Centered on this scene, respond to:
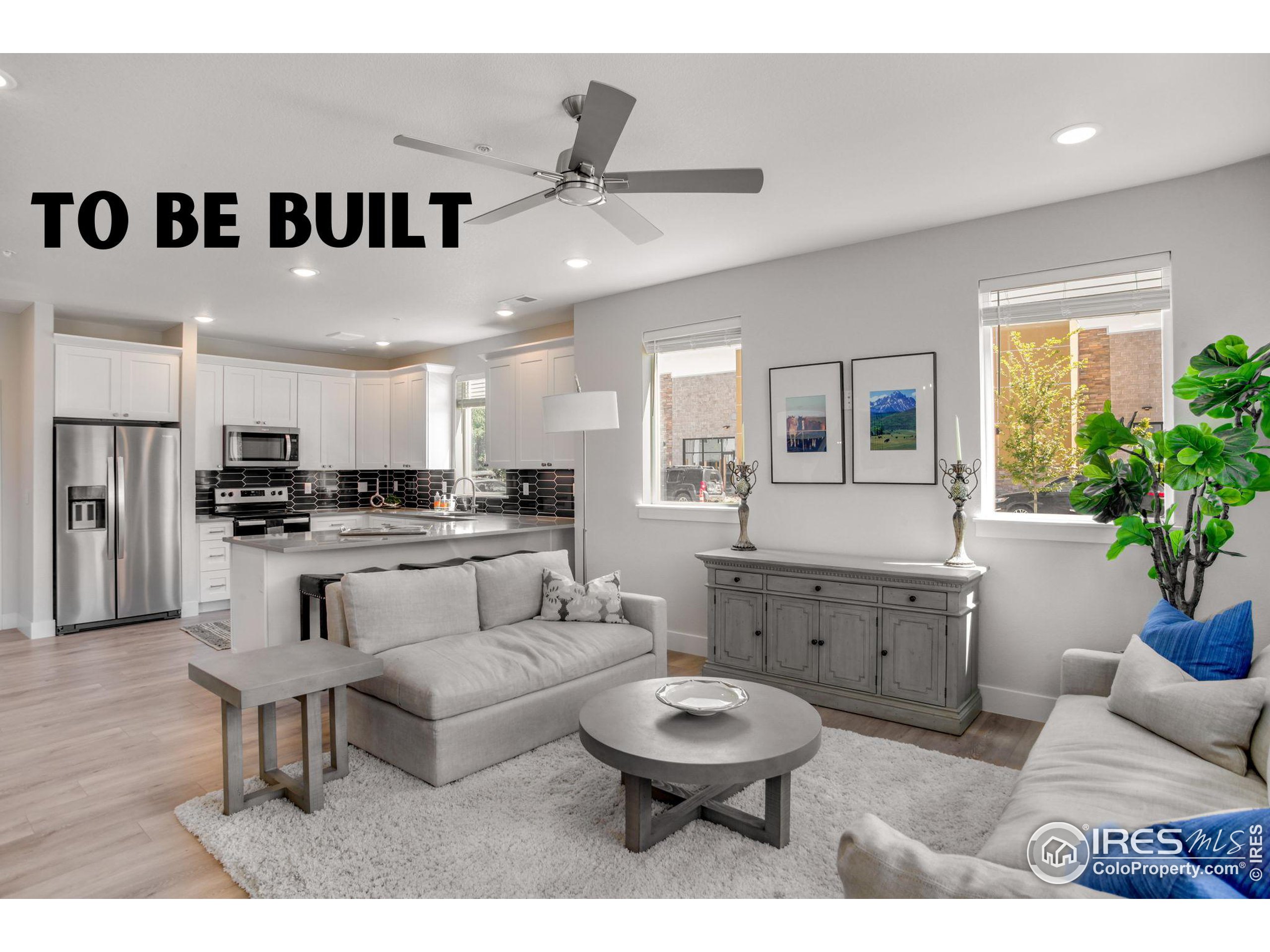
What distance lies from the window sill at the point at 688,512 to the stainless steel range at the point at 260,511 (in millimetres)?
3749

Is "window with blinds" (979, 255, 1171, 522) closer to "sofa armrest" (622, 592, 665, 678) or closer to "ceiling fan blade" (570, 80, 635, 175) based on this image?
"sofa armrest" (622, 592, 665, 678)

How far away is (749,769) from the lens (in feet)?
7.24

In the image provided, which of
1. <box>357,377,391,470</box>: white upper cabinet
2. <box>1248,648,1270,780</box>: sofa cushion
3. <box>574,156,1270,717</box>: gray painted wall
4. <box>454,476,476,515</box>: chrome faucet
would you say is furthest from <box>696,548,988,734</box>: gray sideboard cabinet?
<box>357,377,391,470</box>: white upper cabinet

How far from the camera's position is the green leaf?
2.80m

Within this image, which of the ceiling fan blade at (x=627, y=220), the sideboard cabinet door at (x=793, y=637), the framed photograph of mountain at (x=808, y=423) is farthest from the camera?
the framed photograph of mountain at (x=808, y=423)

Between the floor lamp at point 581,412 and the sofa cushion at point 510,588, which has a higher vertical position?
the floor lamp at point 581,412

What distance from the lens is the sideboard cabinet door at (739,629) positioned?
412cm

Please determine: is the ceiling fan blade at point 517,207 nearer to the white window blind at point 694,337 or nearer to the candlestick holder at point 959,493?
the white window blind at point 694,337

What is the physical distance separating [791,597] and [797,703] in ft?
Answer: 4.18

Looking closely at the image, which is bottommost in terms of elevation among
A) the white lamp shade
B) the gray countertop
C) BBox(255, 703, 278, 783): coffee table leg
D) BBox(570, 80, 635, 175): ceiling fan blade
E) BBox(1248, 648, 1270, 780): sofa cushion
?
BBox(255, 703, 278, 783): coffee table leg

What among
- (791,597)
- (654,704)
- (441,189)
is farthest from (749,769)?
(441,189)


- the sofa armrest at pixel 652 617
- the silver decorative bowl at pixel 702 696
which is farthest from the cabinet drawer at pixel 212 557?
the silver decorative bowl at pixel 702 696

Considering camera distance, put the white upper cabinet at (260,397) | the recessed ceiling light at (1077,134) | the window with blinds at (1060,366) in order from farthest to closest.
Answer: the white upper cabinet at (260,397)
the window with blinds at (1060,366)
the recessed ceiling light at (1077,134)

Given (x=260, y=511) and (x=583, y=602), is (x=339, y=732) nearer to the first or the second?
(x=583, y=602)
